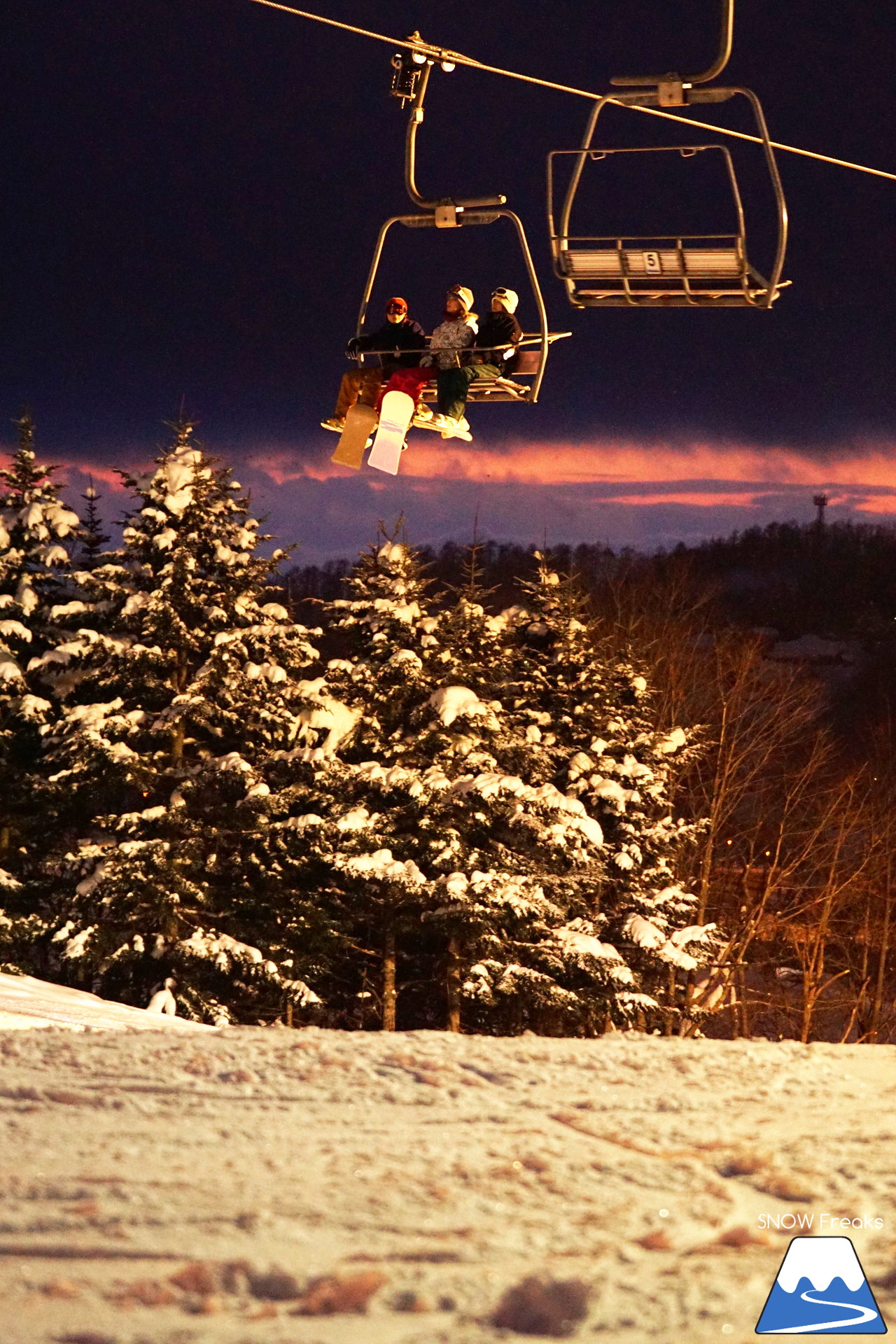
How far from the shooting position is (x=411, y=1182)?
17.5 ft

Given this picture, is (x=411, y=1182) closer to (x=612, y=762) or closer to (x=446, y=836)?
(x=446, y=836)

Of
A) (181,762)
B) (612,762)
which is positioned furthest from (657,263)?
(612,762)

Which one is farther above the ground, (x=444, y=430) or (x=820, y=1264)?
(x=444, y=430)

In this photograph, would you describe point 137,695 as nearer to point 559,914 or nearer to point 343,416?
point 559,914

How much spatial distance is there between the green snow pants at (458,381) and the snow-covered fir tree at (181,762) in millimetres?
13795

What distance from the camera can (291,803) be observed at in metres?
24.8

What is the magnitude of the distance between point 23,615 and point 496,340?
16.7 metres

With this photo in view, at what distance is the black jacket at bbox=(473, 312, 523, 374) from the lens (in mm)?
10523

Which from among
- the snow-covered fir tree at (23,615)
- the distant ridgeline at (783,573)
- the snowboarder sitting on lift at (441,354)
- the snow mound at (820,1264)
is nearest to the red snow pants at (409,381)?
the snowboarder sitting on lift at (441,354)

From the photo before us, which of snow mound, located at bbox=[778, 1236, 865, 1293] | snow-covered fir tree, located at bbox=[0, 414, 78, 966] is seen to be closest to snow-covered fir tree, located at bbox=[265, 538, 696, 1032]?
snow-covered fir tree, located at bbox=[0, 414, 78, 966]

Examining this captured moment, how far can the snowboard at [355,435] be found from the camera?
426 inches

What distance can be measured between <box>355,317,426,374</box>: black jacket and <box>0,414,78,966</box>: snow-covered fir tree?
49.7 feet

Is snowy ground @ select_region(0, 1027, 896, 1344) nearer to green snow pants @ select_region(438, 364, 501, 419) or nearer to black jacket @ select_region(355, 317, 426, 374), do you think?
green snow pants @ select_region(438, 364, 501, 419)

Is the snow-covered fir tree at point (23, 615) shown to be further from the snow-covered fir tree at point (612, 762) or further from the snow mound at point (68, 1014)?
the snow mound at point (68, 1014)
